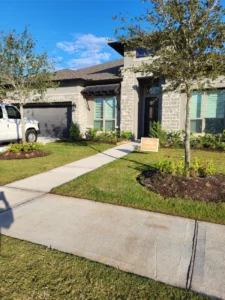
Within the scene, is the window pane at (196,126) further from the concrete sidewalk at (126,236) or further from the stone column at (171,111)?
the concrete sidewalk at (126,236)

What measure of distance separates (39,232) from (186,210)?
2406mm

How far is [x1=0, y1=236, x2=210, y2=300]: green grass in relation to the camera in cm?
195

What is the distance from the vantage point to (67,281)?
211 centimetres

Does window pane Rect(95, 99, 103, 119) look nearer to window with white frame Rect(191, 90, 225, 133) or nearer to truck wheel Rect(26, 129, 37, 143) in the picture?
truck wheel Rect(26, 129, 37, 143)

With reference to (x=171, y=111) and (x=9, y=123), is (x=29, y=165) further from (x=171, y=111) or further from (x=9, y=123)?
(x=171, y=111)

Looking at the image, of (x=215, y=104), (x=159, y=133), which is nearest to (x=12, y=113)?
(x=159, y=133)

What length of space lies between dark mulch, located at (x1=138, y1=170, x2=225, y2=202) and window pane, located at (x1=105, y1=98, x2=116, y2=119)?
9033 millimetres

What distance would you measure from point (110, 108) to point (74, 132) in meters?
2.71

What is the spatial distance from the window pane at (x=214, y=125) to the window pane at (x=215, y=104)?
0.67 ft

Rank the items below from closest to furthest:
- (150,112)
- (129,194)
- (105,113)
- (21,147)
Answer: (129,194)
(21,147)
(105,113)
(150,112)

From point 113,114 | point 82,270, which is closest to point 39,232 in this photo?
point 82,270

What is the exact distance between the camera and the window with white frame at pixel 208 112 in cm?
→ 1064

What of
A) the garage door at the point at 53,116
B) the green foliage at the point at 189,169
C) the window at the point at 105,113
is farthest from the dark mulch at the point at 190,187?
the garage door at the point at 53,116

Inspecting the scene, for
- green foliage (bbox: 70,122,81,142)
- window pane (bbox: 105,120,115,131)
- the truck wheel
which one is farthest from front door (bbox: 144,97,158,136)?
the truck wheel
